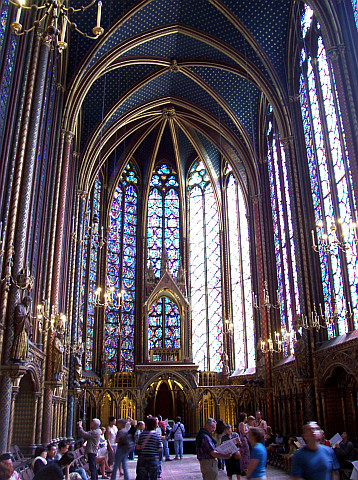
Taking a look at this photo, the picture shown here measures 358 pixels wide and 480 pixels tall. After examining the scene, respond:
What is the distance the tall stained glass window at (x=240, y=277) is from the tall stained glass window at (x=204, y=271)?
0.98 meters

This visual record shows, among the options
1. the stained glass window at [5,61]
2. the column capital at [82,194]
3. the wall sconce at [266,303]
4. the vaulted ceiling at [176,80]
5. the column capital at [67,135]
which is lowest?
the wall sconce at [266,303]

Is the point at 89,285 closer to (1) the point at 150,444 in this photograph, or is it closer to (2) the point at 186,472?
(2) the point at 186,472

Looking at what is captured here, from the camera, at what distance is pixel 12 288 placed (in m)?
11.9

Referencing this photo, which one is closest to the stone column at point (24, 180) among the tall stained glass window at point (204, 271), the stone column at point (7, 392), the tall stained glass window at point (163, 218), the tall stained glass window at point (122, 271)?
the stone column at point (7, 392)

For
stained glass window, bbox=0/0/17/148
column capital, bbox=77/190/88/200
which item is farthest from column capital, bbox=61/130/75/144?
stained glass window, bbox=0/0/17/148

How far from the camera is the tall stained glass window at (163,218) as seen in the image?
30094mm

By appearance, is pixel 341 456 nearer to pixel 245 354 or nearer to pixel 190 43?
pixel 245 354

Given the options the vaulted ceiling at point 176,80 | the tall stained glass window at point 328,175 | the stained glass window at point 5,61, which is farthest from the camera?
the vaulted ceiling at point 176,80

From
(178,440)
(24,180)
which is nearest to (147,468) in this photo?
(24,180)

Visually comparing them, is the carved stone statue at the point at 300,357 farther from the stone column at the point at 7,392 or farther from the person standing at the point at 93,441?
the stone column at the point at 7,392

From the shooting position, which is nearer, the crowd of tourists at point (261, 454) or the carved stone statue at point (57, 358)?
the crowd of tourists at point (261, 454)

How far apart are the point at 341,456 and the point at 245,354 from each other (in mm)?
14958

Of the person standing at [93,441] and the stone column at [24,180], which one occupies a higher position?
the stone column at [24,180]

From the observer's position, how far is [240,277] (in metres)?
27.5
